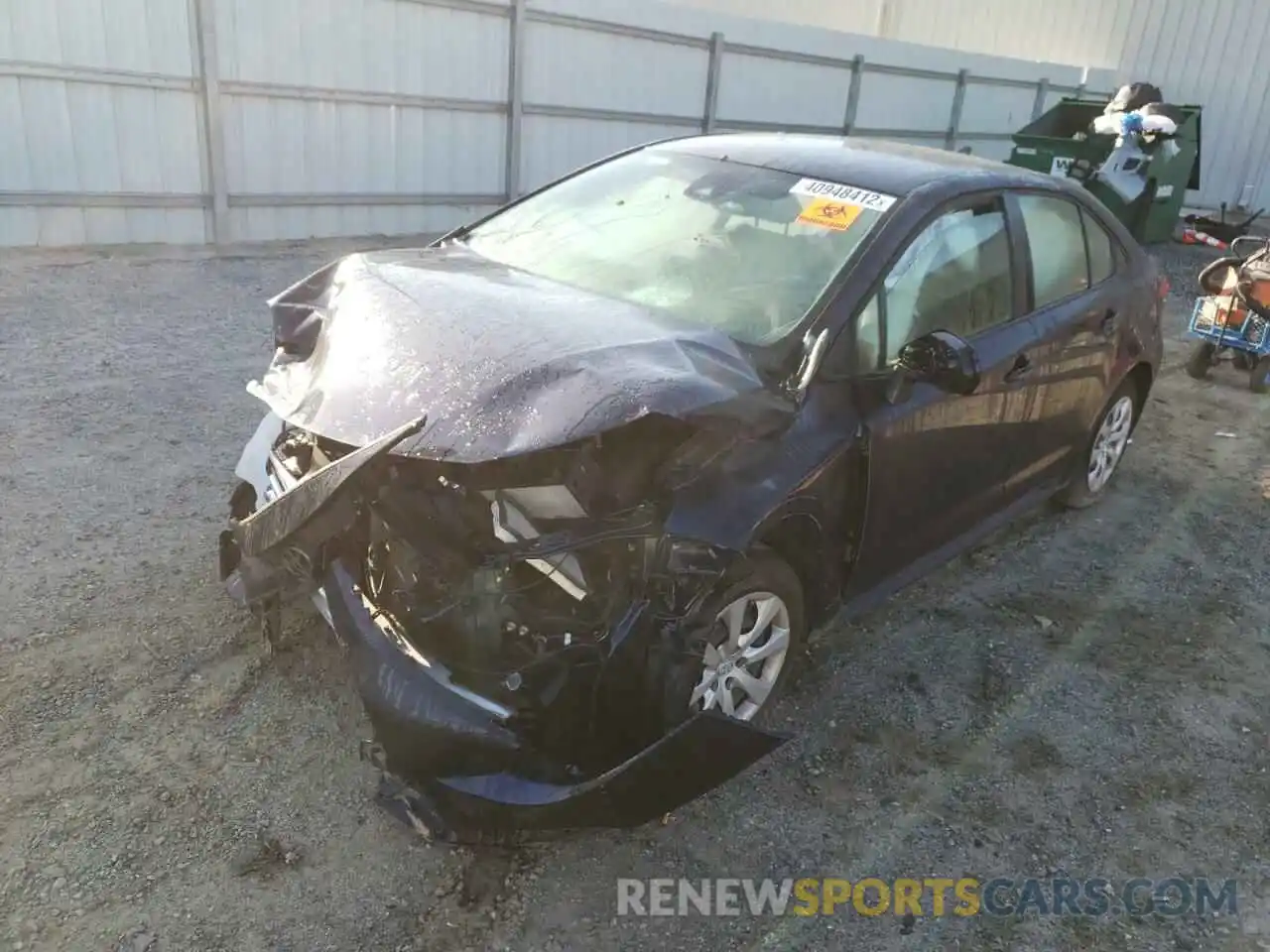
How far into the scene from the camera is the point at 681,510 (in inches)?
99.3

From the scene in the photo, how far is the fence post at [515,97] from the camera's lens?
34.2ft

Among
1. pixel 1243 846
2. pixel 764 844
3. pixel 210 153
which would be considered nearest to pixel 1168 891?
pixel 1243 846

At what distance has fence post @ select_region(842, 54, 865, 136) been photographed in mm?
14344

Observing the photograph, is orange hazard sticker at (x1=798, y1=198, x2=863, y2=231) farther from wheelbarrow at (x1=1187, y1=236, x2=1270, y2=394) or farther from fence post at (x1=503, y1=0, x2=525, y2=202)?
fence post at (x1=503, y1=0, x2=525, y2=202)

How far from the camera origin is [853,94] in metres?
14.5

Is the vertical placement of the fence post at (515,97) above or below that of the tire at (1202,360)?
above

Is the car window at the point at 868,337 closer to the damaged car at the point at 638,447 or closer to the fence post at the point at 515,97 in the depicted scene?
the damaged car at the point at 638,447

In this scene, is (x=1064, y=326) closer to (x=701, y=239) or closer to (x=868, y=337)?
(x=868, y=337)

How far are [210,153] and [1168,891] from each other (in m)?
9.13

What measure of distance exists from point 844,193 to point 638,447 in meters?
1.51

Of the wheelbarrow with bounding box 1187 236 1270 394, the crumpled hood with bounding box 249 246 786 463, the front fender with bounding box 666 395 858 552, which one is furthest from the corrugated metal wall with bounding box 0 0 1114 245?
the front fender with bounding box 666 395 858 552

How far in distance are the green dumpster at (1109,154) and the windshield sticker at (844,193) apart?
33.9ft

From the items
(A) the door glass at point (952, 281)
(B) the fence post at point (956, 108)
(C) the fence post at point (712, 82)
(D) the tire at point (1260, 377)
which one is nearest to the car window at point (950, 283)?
(A) the door glass at point (952, 281)

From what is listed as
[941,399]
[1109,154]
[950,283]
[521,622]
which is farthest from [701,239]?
[1109,154]
